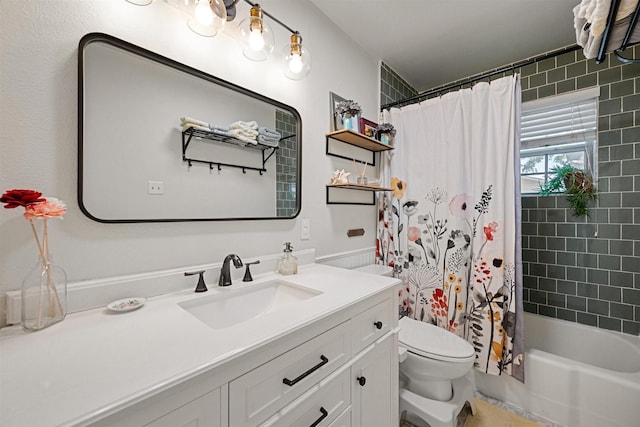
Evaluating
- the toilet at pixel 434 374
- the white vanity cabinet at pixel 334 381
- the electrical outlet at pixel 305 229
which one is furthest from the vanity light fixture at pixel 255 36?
the toilet at pixel 434 374

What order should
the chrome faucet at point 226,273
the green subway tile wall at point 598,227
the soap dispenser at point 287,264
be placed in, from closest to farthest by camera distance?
the chrome faucet at point 226,273
the soap dispenser at point 287,264
the green subway tile wall at point 598,227

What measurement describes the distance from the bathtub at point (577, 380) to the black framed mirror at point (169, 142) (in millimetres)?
1818

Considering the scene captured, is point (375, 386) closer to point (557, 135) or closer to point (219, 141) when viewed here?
point (219, 141)

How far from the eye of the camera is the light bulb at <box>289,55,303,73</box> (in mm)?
1321

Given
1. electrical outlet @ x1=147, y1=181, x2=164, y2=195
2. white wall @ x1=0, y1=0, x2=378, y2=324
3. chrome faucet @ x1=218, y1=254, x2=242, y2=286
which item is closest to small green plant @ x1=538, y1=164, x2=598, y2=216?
white wall @ x1=0, y1=0, x2=378, y2=324

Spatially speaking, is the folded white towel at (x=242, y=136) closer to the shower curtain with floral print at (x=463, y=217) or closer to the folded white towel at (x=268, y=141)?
the folded white towel at (x=268, y=141)

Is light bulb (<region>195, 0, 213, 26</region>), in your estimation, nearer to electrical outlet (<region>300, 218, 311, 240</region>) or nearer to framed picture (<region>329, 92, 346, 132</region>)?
framed picture (<region>329, 92, 346, 132</region>)

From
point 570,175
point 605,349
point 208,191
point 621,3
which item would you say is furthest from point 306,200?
point 605,349

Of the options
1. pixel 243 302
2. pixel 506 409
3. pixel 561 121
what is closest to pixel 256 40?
pixel 243 302

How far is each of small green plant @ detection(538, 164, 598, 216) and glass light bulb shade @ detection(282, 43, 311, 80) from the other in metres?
2.10

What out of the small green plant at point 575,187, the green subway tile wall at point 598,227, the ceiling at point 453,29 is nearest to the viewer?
the ceiling at point 453,29

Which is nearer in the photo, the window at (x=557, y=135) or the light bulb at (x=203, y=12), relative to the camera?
the light bulb at (x=203, y=12)

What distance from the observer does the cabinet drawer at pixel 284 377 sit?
61cm

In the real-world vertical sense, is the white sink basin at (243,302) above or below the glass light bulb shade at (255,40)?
below
